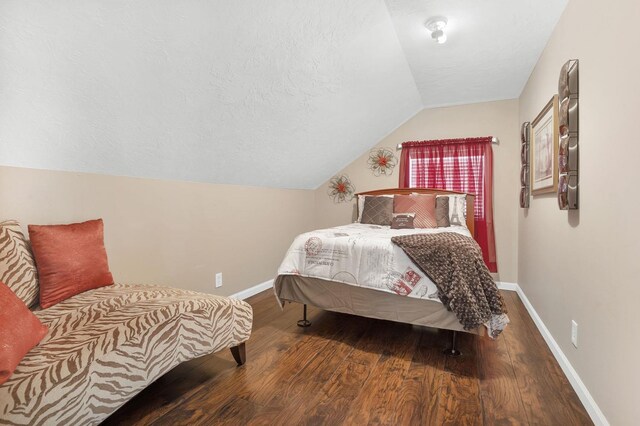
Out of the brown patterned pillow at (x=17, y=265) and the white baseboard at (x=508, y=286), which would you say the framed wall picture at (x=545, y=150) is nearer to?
the white baseboard at (x=508, y=286)

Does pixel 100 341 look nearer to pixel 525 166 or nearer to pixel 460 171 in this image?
pixel 525 166

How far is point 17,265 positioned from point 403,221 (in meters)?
2.86

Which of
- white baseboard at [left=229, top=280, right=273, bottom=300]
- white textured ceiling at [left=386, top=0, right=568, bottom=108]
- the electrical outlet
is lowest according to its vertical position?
white baseboard at [left=229, top=280, right=273, bottom=300]

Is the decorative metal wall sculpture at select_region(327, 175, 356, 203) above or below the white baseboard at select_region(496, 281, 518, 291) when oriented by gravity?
above

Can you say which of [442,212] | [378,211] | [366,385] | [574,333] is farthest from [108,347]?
[442,212]

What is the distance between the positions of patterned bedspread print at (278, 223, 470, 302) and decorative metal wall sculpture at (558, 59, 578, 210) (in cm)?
88

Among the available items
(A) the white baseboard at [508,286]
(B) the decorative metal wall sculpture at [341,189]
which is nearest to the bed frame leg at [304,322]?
(B) the decorative metal wall sculpture at [341,189]

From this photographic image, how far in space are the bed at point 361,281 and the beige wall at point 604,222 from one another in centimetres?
57

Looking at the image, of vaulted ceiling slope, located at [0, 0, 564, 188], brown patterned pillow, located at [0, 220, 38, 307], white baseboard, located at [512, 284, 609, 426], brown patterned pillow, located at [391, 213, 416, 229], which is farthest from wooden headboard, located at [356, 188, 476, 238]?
brown patterned pillow, located at [0, 220, 38, 307]

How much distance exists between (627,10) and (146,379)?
7.93ft

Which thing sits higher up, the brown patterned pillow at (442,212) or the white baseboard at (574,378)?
the brown patterned pillow at (442,212)

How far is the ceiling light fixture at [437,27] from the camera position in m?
2.26

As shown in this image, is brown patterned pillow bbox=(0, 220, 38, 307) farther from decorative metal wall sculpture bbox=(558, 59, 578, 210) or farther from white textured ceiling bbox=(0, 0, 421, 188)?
decorative metal wall sculpture bbox=(558, 59, 578, 210)

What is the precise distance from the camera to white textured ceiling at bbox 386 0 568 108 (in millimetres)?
2127
